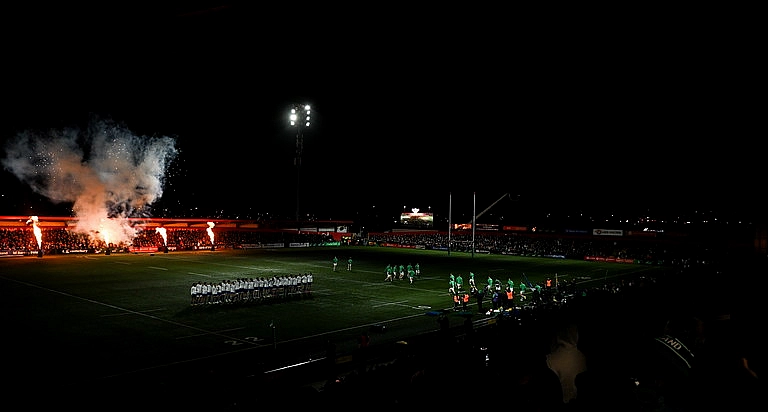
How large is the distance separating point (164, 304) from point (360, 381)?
934 inches

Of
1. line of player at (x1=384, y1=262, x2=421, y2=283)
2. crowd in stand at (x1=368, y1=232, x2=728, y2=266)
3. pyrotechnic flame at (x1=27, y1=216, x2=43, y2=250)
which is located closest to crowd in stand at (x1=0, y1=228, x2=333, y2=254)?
pyrotechnic flame at (x1=27, y1=216, x2=43, y2=250)

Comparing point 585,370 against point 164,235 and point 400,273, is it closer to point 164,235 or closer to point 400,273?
point 400,273

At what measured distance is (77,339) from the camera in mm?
Result: 19312

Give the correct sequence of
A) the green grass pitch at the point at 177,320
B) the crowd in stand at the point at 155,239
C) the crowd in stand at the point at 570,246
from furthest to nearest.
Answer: the crowd in stand at the point at 570,246
the crowd in stand at the point at 155,239
the green grass pitch at the point at 177,320

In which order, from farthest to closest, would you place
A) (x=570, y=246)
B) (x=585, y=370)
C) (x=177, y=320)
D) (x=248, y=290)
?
(x=570, y=246), (x=248, y=290), (x=177, y=320), (x=585, y=370)

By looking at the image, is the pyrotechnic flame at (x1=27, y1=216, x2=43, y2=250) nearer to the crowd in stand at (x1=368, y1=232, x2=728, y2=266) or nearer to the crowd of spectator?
the crowd in stand at (x1=368, y1=232, x2=728, y2=266)

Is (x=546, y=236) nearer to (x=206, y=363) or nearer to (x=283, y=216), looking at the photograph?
(x=283, y=216)

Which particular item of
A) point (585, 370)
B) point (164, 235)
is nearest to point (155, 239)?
point (164, 235)

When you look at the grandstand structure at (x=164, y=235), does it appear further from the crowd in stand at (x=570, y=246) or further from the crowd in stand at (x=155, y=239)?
the crowd in stand at (x=570, y=246)

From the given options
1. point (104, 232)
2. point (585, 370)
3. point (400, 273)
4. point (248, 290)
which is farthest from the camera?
point (104, 232)

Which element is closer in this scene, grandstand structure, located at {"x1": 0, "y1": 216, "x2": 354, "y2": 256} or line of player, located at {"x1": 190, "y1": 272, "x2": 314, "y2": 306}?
line of player, located at {"x1": 190, "y1": 272, "x2": 314, "y2": 306}

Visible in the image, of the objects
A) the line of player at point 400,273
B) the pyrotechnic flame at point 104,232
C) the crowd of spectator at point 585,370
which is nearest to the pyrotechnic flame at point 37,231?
the pyrotechnic flame at point 104,232

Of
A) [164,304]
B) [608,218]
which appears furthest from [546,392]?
[608,218]

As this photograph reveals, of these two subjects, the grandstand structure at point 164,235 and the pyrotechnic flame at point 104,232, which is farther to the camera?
the pyrotechnic flame at point 104,232
